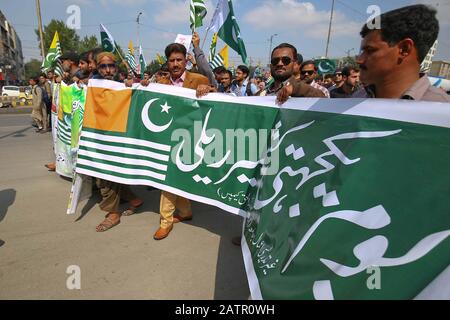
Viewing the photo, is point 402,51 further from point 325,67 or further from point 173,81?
Result: point 325,67

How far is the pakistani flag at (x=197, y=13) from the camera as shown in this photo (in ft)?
12.7

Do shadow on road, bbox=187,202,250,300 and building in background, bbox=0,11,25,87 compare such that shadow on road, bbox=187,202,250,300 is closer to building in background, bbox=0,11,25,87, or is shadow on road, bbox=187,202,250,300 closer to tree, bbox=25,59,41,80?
building in background, bbox=0,11,25,87

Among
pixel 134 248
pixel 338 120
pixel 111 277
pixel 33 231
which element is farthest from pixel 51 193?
pixel 338 120

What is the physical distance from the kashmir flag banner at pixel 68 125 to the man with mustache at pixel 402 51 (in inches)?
130

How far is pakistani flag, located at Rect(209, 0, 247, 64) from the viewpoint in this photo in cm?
416

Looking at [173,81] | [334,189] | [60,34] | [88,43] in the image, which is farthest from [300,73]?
[88,43]

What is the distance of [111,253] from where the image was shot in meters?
2.66

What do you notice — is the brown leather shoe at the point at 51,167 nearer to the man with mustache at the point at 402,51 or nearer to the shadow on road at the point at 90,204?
the shadow on road at the point at 90,204

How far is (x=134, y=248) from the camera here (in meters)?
2.77

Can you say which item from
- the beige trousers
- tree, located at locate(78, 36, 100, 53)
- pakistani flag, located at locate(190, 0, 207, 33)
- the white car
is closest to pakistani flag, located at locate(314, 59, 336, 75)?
pakistani flag, located at locate(190, 0, 207, 33)

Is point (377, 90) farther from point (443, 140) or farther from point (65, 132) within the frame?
point (65, 132)

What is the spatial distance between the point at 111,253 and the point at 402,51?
107 inches

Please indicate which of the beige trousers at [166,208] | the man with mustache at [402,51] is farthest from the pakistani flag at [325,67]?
the man with mustache at [402,51]
